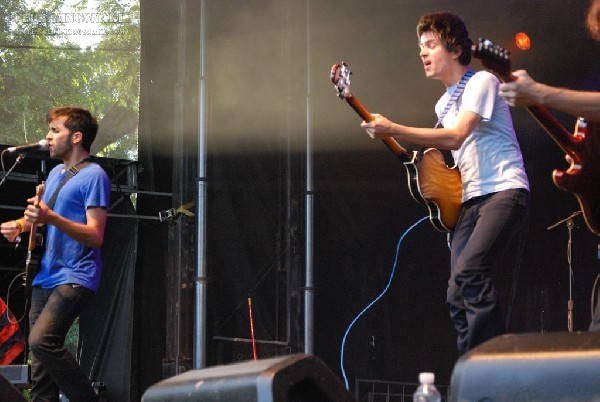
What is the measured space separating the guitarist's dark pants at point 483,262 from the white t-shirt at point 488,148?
52mm

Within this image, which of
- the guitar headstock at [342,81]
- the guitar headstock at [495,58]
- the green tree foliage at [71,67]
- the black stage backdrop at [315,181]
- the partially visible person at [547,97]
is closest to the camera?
the partially visible person at [547,97]

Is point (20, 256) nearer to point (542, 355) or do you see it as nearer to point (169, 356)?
point (169, 356)

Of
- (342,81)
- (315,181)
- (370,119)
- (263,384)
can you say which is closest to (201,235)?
(315,181)

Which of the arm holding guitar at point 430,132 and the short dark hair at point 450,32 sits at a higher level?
the short dark hair at point 450,32

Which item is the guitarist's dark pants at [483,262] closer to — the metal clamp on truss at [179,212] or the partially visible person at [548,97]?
the partially visible person at [548,97]

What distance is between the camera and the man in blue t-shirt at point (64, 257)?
481 centimetres

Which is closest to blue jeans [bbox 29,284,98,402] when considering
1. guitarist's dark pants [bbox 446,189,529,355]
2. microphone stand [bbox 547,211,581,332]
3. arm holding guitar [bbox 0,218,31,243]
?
arm holding guitar [bbox 0,218,31,243]

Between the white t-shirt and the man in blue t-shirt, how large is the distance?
205 centimetres

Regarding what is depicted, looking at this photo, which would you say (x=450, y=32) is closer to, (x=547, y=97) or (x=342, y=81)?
(x=342, y=81)

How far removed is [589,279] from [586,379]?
587 centimetres

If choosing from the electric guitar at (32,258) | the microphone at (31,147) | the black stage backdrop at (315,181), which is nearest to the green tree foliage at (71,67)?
the black stage backdrop at (315,181)

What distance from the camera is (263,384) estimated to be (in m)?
1.36

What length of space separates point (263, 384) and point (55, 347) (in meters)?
3.71

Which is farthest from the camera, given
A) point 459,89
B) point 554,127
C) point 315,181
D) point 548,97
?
point 315,181
